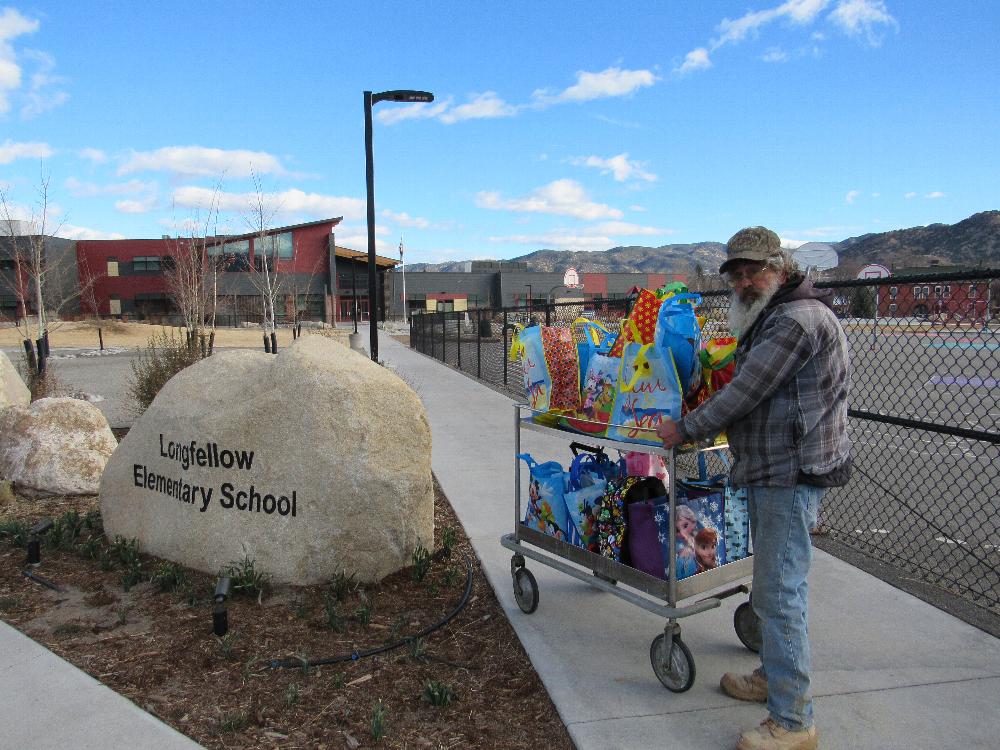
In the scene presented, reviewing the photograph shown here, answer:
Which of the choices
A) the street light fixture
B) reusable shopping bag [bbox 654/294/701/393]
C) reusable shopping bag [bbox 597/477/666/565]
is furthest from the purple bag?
the street light fixture

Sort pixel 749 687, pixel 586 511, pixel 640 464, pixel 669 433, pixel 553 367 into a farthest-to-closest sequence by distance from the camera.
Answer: pixel 640 464 → pixel 553 367 → pixel 586 511 → pixel 749 687 → pixel 669 433

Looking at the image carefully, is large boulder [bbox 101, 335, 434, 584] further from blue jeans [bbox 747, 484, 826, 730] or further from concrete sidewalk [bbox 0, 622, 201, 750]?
blue jeans [bbox 747, 484, 826, 730]

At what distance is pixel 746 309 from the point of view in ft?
9.00

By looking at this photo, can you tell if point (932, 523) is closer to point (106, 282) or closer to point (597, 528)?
point (597, 528)

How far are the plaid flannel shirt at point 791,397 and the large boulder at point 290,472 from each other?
2168mm

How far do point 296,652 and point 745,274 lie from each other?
2.62 meters

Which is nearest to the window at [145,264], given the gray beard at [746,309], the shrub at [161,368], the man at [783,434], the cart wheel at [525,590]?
the shrub at [161,368]

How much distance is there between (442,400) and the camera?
12102 mm

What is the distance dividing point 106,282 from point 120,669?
2507 inches

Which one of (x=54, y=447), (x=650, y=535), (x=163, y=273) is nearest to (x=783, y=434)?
(x=650, y=535)

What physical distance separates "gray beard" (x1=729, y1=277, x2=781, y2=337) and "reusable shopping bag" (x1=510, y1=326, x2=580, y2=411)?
93 cm

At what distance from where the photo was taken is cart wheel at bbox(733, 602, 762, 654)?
338 cm

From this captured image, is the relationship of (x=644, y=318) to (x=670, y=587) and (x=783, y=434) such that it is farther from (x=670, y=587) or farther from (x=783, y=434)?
(x=670, y=587)

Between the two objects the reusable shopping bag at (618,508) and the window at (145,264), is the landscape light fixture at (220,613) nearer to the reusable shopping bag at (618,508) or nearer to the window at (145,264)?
the reusable shopping bag at (618,508)
